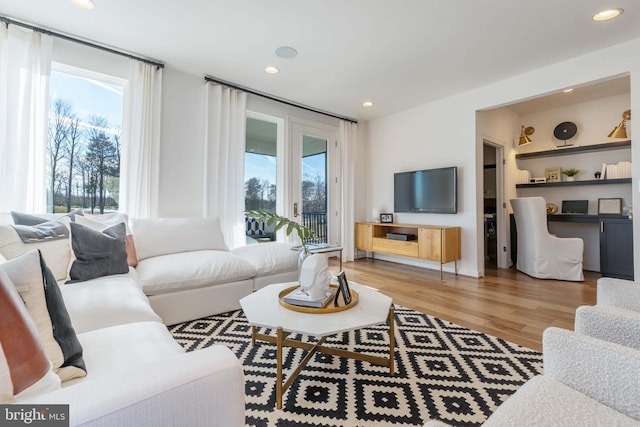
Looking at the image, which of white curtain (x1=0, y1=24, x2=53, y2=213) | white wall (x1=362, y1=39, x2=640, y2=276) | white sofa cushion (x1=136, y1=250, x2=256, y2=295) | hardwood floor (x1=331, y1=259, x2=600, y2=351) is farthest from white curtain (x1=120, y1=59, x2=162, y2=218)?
white wall (x1=362, y1=39, x2=640, y2=276)

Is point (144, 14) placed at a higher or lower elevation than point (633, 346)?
higher

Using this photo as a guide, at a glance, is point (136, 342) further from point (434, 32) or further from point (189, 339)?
point (434, 32)

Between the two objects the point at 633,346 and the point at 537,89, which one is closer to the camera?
the point at 633,346

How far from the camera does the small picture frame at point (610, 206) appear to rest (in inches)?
152

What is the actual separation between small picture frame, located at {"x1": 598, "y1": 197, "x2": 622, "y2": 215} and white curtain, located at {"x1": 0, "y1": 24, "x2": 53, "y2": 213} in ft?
21.8

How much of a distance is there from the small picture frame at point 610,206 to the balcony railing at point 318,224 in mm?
4015

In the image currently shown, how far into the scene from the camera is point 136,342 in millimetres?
1088

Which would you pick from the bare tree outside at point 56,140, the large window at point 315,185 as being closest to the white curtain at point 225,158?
the large window at point 315,185

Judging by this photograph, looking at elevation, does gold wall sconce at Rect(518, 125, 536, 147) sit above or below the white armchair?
above

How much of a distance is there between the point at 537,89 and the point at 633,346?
3322 mm

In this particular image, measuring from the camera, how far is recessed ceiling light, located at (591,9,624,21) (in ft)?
7.41

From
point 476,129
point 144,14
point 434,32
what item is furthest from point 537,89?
point 144,14

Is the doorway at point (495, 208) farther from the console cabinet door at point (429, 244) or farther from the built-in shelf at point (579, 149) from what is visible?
the console cabinet door at point (429, 244)

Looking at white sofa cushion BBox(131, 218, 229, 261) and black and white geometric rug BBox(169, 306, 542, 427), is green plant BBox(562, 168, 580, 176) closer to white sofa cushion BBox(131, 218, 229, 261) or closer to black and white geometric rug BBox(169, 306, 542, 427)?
black and white geometric rug BBox(169, 306, 542, 427)
